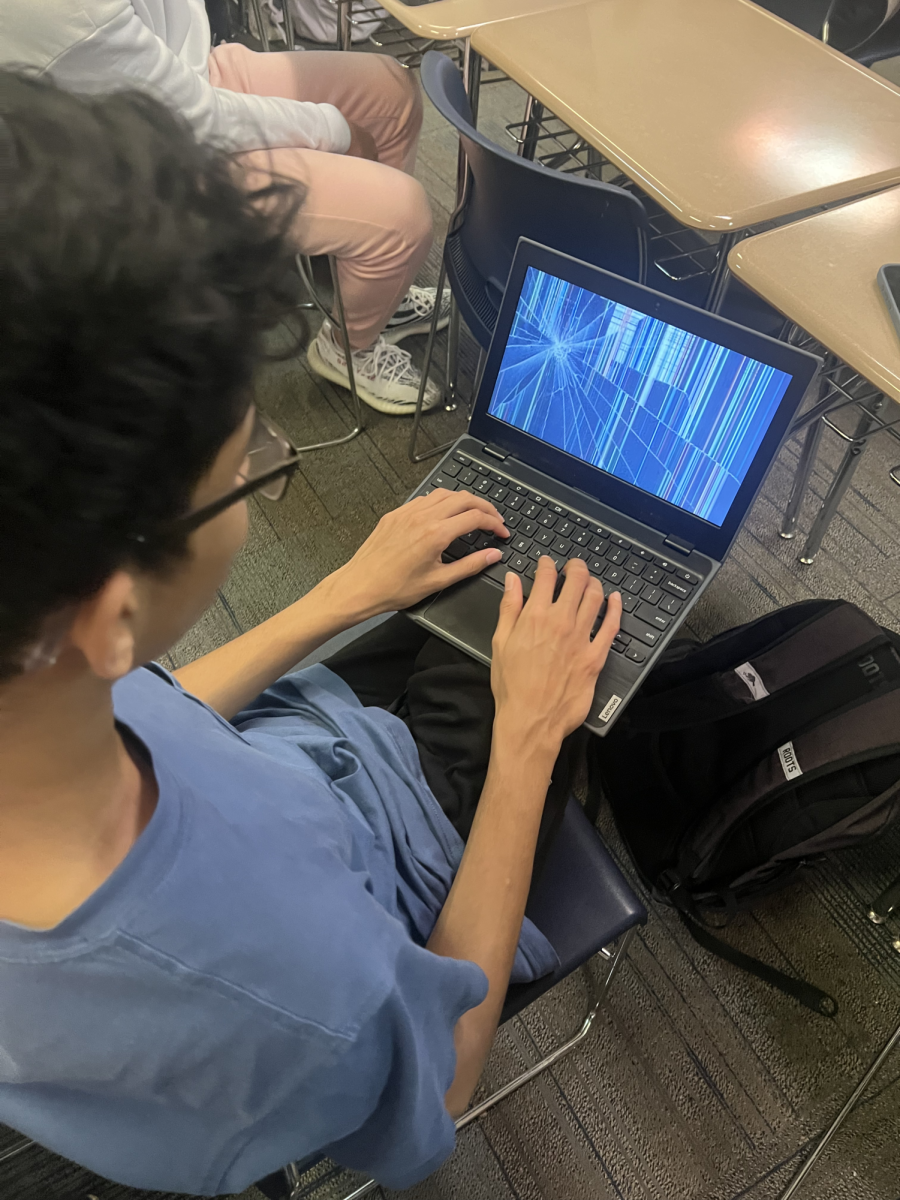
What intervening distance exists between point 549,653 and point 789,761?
48cm

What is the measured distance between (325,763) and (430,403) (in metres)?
1.38

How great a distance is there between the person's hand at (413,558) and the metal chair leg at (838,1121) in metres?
0.90

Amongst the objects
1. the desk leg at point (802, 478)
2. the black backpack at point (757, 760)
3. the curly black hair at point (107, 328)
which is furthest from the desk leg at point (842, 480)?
the curly black hair at point (107, 328)

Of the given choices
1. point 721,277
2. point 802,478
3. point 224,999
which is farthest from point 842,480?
point 224,999

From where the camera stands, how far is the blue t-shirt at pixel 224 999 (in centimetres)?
40

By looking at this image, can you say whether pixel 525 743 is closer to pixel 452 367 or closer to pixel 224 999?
pixel 224 999

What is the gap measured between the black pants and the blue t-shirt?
0.65 feet

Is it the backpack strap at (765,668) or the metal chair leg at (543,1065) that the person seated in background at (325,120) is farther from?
the metal chair leg at (543,1065)

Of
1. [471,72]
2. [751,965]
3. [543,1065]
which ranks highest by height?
[471,72]

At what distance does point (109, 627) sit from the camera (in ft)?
1.13

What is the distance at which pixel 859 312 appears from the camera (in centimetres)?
98

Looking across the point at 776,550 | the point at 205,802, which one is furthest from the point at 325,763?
the point at 776,550

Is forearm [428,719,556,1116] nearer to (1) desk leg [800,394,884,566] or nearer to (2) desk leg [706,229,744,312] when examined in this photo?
(2) desk leg [706,229,744,312]

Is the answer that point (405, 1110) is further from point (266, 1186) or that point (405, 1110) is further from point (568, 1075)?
point (568, 1075)
